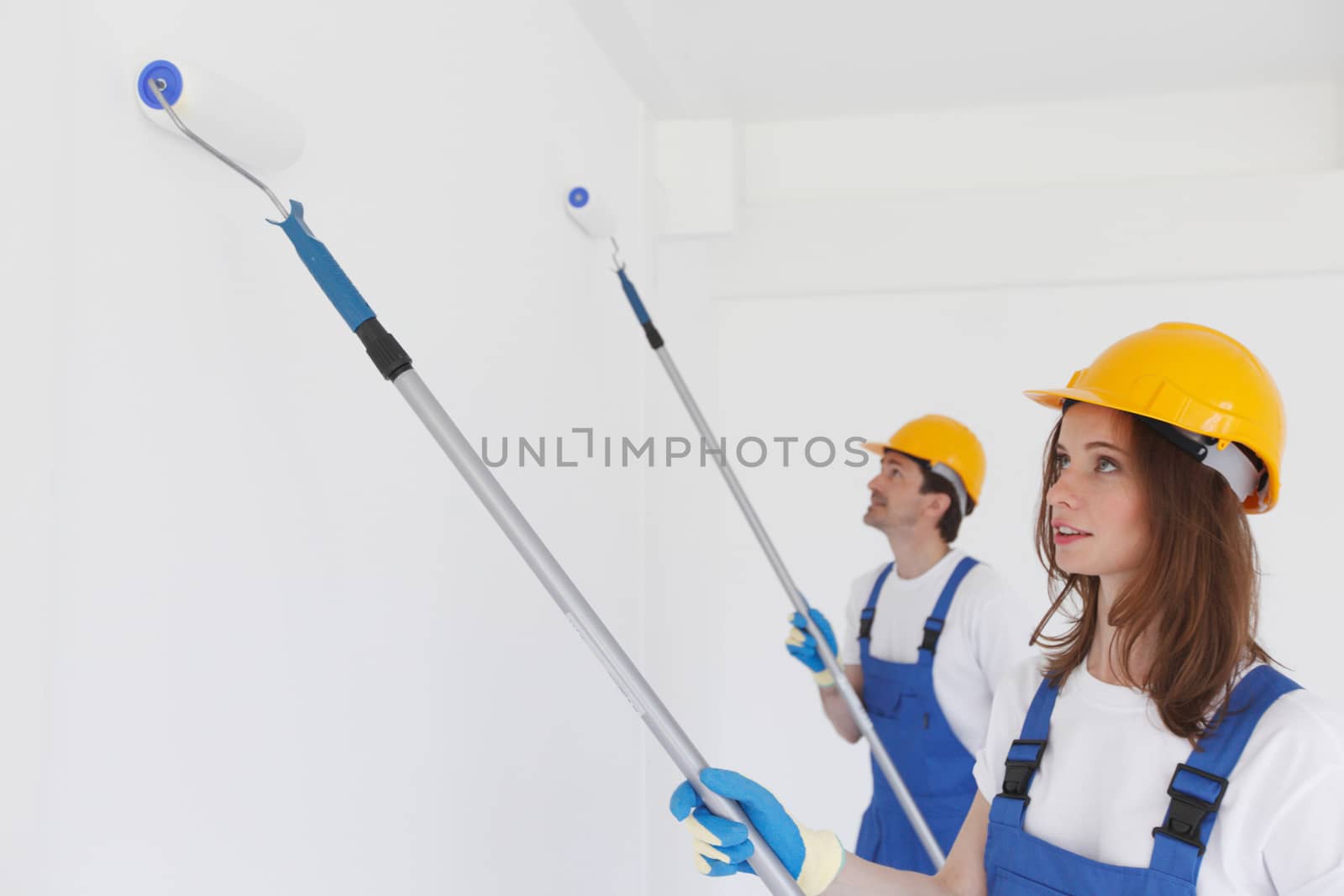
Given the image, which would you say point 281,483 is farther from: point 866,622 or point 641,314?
point 866,622

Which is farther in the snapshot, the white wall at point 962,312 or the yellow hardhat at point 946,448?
the white wall at point 962,312

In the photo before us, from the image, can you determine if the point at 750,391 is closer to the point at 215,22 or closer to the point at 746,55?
the point at 746,55

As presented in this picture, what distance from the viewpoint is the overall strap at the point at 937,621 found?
2.50 meters

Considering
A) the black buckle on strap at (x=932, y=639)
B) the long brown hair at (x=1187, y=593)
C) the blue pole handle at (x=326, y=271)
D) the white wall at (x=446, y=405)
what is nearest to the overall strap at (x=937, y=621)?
the black buckle on strap at (x=932, y=639)

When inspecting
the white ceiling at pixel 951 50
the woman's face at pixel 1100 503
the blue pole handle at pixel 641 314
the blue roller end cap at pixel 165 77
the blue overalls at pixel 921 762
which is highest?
the white ceiling at pixel 951 50

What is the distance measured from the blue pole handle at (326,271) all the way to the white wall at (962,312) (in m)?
2.43

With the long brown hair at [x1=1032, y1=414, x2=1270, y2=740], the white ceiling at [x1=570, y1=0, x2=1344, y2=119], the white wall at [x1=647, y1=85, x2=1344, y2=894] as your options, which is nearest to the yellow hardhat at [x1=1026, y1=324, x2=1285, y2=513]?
the long brown hair at [x1=1032, y1=414, x2=1270, y2=740]

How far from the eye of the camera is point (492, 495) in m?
1.00

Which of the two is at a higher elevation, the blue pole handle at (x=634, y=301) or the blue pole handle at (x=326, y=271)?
the blue pole handle at (x=634, y=301)

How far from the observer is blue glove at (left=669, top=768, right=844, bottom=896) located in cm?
110

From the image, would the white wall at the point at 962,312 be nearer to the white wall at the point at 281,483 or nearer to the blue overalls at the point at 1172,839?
the white wall at the point at 281,483

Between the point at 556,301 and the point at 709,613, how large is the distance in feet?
6.59

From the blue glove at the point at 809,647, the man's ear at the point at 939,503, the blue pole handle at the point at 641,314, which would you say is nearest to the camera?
the blue pole handle at the point at 641,314

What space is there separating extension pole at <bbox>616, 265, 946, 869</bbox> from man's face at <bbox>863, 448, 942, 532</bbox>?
0.47 meters
